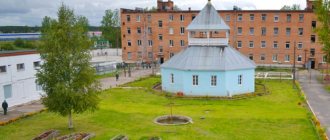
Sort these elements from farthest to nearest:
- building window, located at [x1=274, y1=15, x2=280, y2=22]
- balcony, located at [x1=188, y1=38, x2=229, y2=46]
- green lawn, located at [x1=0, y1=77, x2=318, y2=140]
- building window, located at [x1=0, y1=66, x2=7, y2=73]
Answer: building window, located at [x1=274, y1=15, x2=280, y2=22] → balcony, located at [x1=188, y1=38, x2=229, y2=46] → building window, located at [x1=0, y1=66, x2=7, y2=73] → green lawn, located at [x1=0, y1=77, x2=318, y2=140]

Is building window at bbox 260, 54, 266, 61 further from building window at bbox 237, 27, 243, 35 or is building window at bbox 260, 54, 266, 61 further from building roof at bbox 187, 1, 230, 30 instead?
building roof at bbox 187, 1, 230, 30

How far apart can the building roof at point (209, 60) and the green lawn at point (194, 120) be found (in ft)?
13.6

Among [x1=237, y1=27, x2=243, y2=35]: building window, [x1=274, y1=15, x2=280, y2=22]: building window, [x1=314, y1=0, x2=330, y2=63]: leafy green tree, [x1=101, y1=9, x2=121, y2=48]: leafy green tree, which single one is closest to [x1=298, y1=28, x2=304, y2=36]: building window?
[x1=274, y1=15, x2=280, y2=22]: building window

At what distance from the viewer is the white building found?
3403 centimetres

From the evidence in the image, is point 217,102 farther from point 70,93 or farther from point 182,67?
point 70,93

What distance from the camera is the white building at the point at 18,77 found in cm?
3403

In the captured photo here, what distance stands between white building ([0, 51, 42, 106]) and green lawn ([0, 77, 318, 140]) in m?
6.32

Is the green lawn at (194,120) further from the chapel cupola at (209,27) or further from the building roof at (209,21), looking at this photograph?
the building roof at (209,21)

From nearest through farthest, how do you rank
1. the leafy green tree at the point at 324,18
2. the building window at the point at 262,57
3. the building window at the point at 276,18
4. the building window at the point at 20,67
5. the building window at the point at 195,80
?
the building window at the point at 20,67, the building window at the point at 195,80, the leafy green tree at the point at 324,18, the building window at the point at 276,18, the building window at the point at 262,57

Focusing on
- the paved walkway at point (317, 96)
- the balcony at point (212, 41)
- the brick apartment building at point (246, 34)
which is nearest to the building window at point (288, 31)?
the brick apartment building at point (246, 34)

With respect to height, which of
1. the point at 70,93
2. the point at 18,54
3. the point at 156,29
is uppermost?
the point at 156,29

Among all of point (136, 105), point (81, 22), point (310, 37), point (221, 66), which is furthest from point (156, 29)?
point (81, 22)

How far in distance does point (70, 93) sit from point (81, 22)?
4871mm

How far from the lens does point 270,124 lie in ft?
86.1
